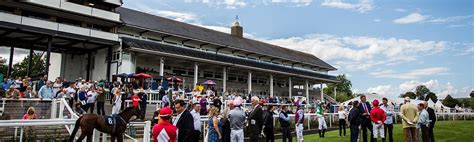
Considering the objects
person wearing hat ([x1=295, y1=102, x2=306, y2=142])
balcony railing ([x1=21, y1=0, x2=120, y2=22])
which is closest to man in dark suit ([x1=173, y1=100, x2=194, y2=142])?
person wearing hat ([x1=295, y1=102, x2=306, y2=142])

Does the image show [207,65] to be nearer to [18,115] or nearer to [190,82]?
[190,82]

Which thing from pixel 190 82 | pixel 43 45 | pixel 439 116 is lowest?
pixel 439 116

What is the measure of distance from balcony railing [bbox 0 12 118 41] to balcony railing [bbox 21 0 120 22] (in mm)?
1181

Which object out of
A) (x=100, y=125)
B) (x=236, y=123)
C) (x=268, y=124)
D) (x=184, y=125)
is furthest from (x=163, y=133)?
(x=268, y=124)

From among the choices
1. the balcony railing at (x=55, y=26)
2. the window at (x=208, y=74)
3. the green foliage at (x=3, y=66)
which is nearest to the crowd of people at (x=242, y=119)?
the balcony railing at (x=55, y=26)

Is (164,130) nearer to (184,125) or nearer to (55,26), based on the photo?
(184,125)

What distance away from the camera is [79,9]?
24.5 meters

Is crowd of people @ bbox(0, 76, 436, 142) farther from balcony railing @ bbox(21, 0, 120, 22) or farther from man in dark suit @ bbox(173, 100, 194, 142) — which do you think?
balcony railing @ bbox(21, 0, 120, 22)

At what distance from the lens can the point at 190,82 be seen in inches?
1278

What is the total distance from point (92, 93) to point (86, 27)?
43.7 ft

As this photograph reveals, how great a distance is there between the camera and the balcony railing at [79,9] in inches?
901

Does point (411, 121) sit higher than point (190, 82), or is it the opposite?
point (190, 82)

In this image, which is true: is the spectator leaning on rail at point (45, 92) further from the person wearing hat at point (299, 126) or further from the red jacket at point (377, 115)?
the red jacket at point (377, 115)

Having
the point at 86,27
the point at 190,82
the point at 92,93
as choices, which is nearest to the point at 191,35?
the point at 190,82
